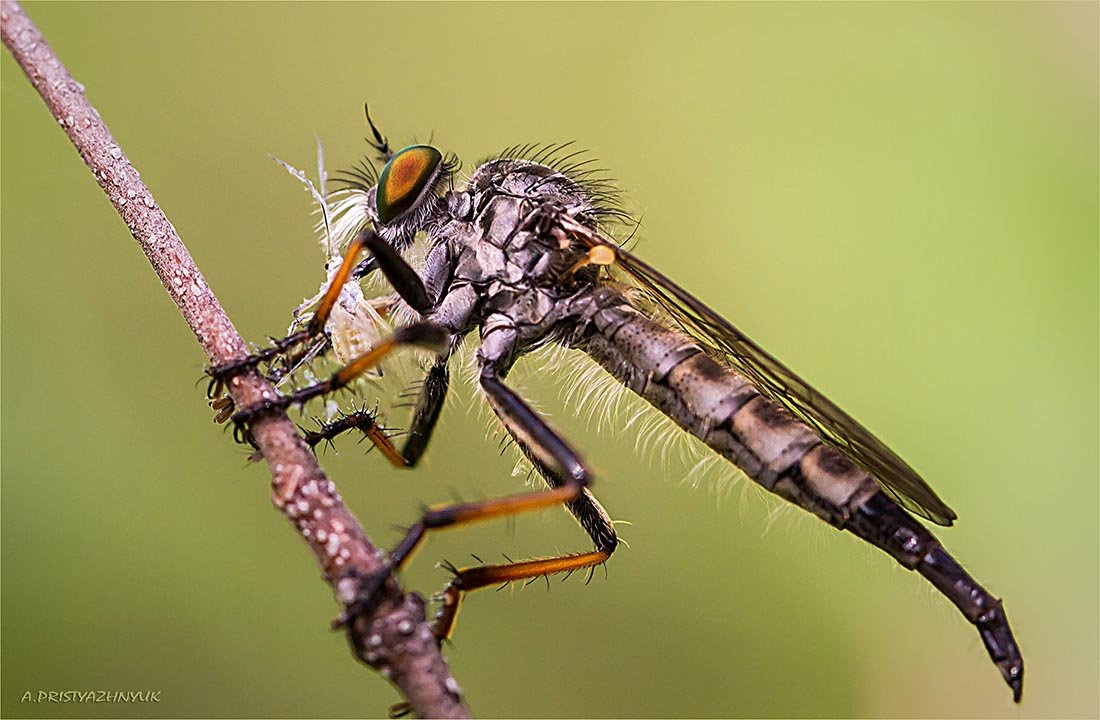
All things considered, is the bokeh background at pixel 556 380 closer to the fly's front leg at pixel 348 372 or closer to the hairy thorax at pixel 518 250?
the hairy thorax at pixel 518 250

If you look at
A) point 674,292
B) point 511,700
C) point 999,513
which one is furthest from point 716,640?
point 674,292

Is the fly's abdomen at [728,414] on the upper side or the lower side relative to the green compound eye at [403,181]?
lower

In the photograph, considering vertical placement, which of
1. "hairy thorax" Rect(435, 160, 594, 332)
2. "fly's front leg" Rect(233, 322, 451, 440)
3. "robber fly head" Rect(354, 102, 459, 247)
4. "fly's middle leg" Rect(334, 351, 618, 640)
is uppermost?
"robber fly head" Rect(354, 102, 459, 247)

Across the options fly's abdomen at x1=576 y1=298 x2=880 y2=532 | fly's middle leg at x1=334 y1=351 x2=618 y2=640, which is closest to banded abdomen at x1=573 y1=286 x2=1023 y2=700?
fly's abdomen at x1=576 y1=298 x2=880 y2=532

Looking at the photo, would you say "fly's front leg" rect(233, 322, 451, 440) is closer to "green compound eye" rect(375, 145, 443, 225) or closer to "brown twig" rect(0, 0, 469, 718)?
"brown twig" rect(0, 0, 469, 718)

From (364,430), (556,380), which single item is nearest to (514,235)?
(556,380)

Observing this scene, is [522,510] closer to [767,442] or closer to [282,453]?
[282,453]

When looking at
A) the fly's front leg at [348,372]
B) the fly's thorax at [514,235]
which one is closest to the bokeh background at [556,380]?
the fly's thorax at [514,235]
